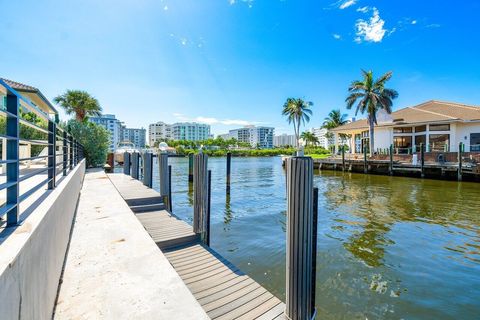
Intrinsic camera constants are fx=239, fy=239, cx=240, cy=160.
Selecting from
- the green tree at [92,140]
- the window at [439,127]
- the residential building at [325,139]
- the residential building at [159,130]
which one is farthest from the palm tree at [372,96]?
the residential building at [159,130]

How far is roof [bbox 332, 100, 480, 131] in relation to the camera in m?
23.8

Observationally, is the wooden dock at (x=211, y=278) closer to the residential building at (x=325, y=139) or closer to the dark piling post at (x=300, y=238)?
the dark piling post at (x=300, y=238)

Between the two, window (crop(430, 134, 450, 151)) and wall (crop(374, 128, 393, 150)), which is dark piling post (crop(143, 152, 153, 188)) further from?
wall (crop(374, 128, 393, 150))

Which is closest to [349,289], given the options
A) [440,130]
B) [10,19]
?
[10,19]

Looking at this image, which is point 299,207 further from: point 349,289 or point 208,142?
point 208,142

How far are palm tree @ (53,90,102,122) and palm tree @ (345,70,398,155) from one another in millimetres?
28281

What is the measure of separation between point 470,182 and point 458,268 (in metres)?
17.0

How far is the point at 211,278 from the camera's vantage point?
379 centimetres

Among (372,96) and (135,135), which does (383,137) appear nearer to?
(372,96)

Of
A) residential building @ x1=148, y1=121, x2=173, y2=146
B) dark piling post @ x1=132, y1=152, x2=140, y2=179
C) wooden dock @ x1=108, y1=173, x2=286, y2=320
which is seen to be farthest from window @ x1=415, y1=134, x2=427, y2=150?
residential building @ x1=148, y1=121, x2=173, y2=146

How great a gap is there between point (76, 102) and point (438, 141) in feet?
122

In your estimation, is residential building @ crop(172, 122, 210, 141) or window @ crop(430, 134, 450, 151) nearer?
window @ crop(430, 134, 450, 151)

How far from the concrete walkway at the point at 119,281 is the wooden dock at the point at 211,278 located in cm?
89

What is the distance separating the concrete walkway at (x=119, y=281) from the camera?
2.05 m
